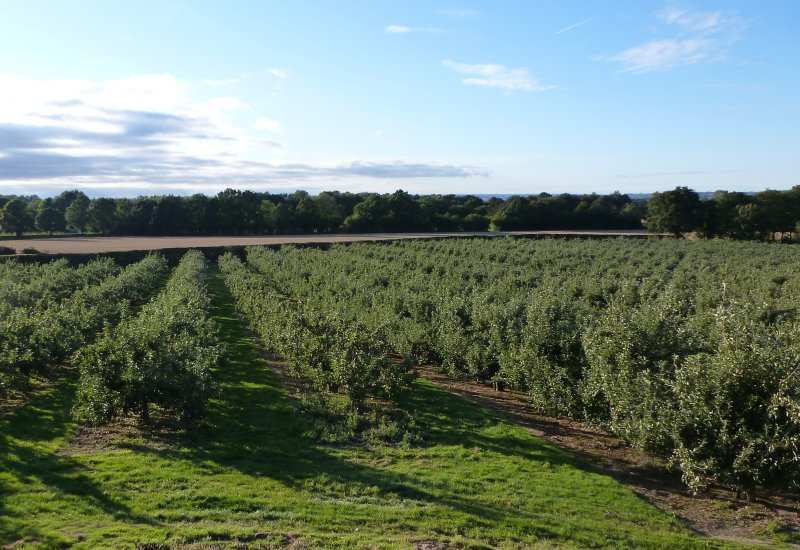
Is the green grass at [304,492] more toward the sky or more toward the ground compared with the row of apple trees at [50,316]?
more toward the ground

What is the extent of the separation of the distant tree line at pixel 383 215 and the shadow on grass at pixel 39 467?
316ft

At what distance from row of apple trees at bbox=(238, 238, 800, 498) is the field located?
0.08 metres

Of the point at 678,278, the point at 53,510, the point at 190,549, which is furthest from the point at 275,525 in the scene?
the point at 678,278

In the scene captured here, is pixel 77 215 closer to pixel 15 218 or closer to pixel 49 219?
pixel 49 219

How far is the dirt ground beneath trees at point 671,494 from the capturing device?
493 inches

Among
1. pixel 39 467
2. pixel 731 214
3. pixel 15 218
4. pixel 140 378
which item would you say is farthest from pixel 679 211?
pixel 15 218

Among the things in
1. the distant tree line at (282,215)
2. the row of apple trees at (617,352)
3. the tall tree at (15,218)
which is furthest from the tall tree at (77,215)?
the row of apple trees at (617,352)

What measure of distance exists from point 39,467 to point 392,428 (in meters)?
9.54

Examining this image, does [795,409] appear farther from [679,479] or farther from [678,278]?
[678,278]

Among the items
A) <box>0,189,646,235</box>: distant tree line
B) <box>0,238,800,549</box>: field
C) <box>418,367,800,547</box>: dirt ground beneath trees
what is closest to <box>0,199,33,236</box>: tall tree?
<box>0,189,646,235</box>: distant tree line

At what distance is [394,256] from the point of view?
2516 inches

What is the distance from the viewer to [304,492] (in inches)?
534

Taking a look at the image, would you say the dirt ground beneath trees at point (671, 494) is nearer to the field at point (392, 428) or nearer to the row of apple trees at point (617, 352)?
the field at point (392, 428)

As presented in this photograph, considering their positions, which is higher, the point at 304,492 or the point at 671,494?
the point at 304,492
